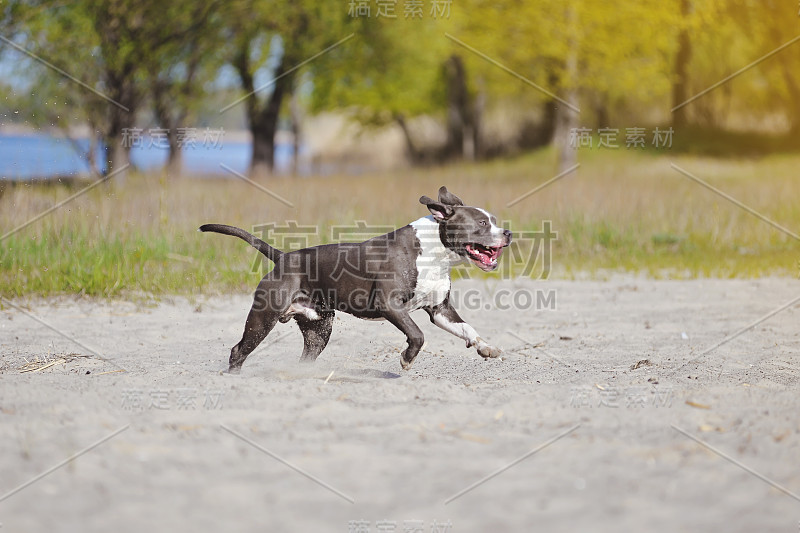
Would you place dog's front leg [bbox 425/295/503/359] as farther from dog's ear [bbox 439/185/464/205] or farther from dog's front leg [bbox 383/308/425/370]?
dog's ear [bbox 439/185/464/205]

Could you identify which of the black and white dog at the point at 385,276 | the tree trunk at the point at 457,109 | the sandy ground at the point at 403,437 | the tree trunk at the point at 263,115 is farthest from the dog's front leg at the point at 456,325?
the tree trunk at the point at 457,109

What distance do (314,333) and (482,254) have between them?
1314 millimetres

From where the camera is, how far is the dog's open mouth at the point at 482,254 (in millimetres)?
5992

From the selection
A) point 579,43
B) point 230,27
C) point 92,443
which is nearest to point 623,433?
point 92,443

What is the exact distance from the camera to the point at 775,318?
26.6 ft

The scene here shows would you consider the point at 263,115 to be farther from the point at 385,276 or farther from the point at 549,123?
the point at 385,276

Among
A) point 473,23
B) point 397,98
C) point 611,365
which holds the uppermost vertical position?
point 473,23

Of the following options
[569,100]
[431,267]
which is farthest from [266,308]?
[569,100]

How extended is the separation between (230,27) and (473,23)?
6924 mm

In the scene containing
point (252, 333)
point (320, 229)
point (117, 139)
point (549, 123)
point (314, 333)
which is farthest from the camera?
point (549, 123)

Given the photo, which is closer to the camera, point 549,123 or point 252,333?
point 252,333

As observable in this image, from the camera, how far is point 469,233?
234 inches

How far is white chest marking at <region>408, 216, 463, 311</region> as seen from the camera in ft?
19.2

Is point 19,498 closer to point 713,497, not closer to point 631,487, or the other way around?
point 631,487
